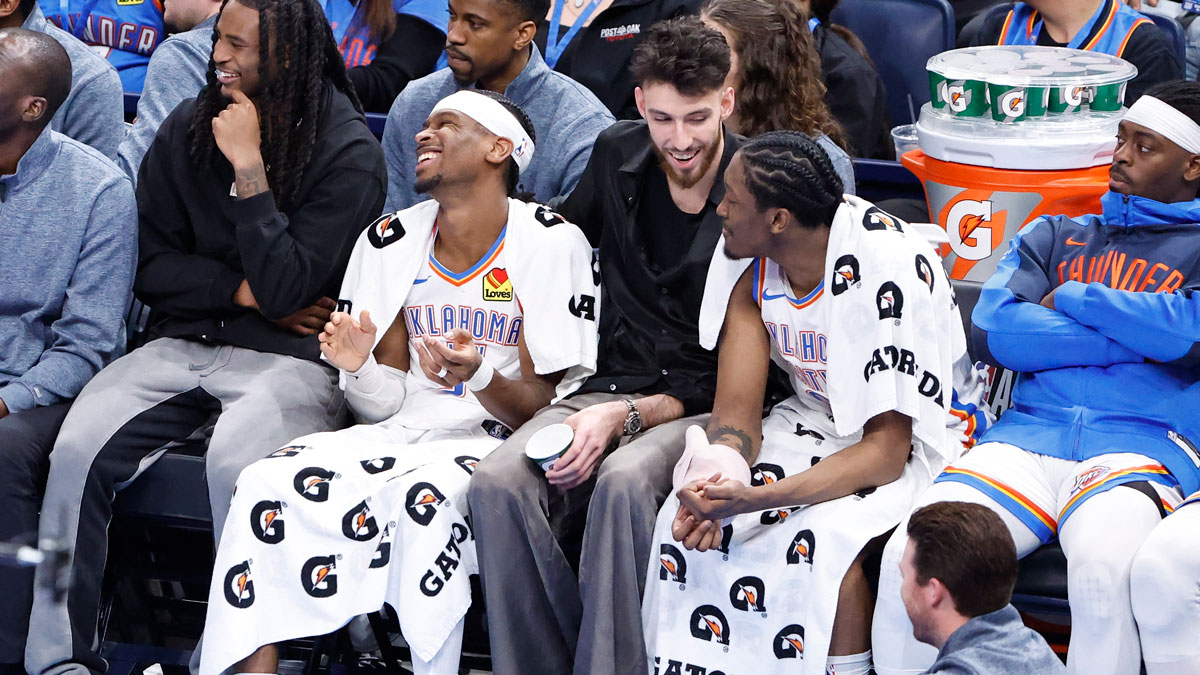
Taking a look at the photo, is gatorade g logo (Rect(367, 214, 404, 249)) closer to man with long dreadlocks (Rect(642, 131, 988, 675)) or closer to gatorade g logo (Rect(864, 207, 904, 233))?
man with long dreadlocks (Rect(642, 131, 988, 675))

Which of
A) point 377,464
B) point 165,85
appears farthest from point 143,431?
point 165,85

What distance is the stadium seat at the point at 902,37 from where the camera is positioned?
5.07 metres

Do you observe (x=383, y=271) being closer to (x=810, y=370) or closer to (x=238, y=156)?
(x=238, y=156)

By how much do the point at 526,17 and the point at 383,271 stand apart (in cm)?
111

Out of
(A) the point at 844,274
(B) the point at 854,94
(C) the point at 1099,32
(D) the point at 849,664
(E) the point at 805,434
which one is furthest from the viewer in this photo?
(B) the point at 854,94

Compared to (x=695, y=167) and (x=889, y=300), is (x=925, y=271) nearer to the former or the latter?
(x=889, y=300)

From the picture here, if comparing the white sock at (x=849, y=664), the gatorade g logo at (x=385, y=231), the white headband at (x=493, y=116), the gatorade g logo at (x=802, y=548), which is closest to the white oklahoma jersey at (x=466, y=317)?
the gatorade g logo at (x=385, y=231)

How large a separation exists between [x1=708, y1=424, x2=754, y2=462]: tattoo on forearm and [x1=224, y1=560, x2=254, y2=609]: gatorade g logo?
3.69 ft

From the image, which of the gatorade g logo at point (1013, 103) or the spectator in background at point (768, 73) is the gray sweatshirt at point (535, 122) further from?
the gatorade g logo at point (1013, 103)

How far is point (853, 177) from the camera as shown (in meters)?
4.00

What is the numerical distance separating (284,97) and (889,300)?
1.78 meters

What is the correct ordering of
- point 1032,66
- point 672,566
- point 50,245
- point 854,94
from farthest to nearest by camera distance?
point 854,94 < point 1032,66 < point 50,245 < point 672,566

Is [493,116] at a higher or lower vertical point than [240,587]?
higher

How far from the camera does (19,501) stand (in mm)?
3521
